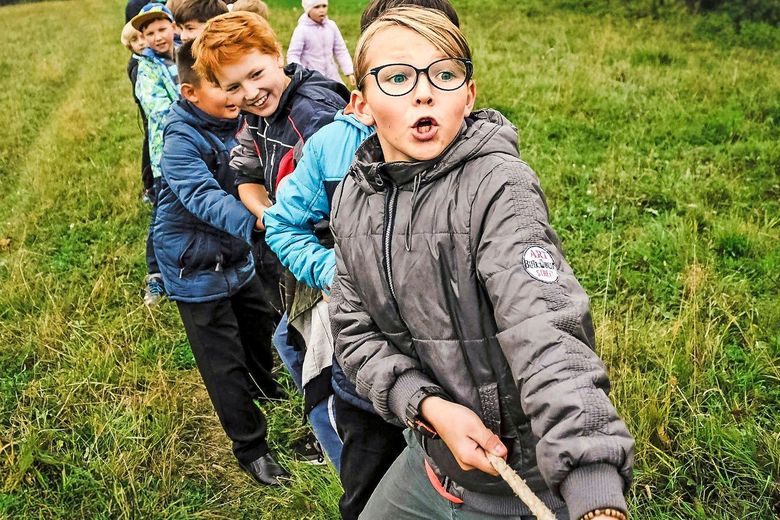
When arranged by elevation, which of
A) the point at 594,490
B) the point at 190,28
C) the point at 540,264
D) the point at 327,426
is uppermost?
the point at 540,264

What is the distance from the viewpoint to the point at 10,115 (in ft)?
40.2

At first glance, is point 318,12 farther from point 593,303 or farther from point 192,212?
point 192,212

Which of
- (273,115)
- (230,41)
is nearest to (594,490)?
(273,115)

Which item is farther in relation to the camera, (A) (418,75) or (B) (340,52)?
(B) (340,52)

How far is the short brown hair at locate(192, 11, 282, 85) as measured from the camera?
288 cm

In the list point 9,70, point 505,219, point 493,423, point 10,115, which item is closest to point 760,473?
point 493,423

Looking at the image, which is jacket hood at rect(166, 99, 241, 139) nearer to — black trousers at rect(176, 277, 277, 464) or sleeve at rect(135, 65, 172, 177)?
black trousers at rect(176, 277, 277, 464)

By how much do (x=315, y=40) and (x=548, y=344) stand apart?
7.07m

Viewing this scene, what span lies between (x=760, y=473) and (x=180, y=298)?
266 cm

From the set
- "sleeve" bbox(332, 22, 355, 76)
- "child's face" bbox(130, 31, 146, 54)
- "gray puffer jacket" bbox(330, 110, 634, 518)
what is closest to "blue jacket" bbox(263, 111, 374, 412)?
"gray puffer jacket" bbox(330, 110, 634, 518)

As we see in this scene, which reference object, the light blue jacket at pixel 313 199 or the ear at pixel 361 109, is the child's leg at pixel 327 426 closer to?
the light blue jacket at pixel 313 199

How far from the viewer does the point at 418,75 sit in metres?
1.71

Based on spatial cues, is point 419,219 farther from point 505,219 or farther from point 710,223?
point 710,223

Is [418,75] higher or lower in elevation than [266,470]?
higher
